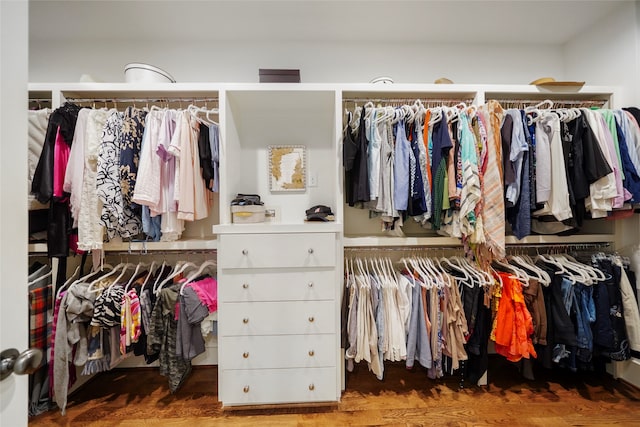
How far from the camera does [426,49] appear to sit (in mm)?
2070

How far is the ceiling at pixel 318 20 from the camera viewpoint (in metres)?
1.66

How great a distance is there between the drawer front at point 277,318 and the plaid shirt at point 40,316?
1063mm

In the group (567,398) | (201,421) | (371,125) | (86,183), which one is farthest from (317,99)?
(567,398)

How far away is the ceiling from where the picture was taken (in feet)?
5.46

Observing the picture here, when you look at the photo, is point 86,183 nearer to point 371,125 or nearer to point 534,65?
point 371,125

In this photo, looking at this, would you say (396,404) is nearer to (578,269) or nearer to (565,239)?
(578,269)

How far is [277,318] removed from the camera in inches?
55.9

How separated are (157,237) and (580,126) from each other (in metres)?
2.77

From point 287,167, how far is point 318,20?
1.10 m

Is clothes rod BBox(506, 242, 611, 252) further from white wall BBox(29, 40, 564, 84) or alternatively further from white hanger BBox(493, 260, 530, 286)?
white wall BBox(29, 40, 564, 84)
